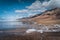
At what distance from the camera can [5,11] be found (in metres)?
2.00

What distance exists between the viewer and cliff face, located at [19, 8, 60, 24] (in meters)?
2.01

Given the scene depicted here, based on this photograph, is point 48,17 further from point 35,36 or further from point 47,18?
point 35,36

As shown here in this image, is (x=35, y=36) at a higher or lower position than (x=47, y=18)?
lower

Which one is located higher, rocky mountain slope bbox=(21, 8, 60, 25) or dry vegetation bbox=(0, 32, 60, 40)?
rocky mountain slope bbox=(21, 8, 60, 25)

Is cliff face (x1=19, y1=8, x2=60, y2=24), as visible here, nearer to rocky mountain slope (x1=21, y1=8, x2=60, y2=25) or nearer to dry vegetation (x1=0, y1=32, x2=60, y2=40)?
rocky mountain slope (x1=21, y1=8, x2=60, y2=25)

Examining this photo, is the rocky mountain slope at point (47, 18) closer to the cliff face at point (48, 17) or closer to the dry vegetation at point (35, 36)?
the cliff face at point (48, 17)

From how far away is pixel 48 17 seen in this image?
79.7 inches

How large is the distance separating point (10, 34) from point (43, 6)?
77cm

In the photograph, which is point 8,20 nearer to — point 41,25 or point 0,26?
point 0,26

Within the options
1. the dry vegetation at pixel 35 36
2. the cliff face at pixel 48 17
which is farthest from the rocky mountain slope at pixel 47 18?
the dry vegetation at pixel 35 36

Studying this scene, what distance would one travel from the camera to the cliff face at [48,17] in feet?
6.60

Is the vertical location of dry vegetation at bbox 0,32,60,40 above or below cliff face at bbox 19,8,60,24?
below

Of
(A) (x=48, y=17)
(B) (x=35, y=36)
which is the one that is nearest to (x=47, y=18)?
(A) (x=48, y=17)

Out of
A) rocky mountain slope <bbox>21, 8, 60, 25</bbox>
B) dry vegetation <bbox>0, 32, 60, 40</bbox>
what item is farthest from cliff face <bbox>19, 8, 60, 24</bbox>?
dry vegetation <bbox>0, 32, 60, 40</bbox>
